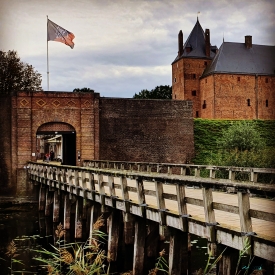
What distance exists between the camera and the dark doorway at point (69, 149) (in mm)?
29834

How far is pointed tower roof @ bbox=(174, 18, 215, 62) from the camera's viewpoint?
2074 inches

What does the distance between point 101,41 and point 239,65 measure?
45414mm

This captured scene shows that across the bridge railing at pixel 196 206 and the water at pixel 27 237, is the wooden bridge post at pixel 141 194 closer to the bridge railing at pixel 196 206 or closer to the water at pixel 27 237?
the bridge railing at pixel 196 206

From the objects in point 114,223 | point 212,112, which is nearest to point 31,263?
point 114,223

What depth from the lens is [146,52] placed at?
5871 mm

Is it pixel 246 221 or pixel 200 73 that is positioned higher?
pixel 200 73

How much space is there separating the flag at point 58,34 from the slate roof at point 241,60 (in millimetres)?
24467

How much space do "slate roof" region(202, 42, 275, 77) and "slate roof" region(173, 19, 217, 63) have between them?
3272 millimetres

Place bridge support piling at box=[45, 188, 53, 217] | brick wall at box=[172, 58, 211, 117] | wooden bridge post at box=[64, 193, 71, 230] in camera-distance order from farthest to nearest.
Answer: brick wall at box=[172, 58, 211, 117] → bridge support piling at box=[45, 188, 53, 217] → wooden bridge post at box=[64, 193, 71, 230]

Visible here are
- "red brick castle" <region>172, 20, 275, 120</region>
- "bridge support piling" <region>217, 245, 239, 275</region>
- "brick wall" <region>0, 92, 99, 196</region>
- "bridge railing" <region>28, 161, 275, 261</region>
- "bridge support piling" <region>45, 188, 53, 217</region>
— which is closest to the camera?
"bridge railing" <region>28, 161, 275, 261</region>

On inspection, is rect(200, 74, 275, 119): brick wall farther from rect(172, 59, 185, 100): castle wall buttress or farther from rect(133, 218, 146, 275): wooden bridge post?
rect(133, 218, 146, 275): wooden bridge post

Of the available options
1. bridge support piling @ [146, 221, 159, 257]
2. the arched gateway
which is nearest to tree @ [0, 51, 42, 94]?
the arched gateway

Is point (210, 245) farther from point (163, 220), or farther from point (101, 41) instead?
point (101, 41)

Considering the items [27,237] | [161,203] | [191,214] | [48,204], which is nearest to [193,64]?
[48,204]
